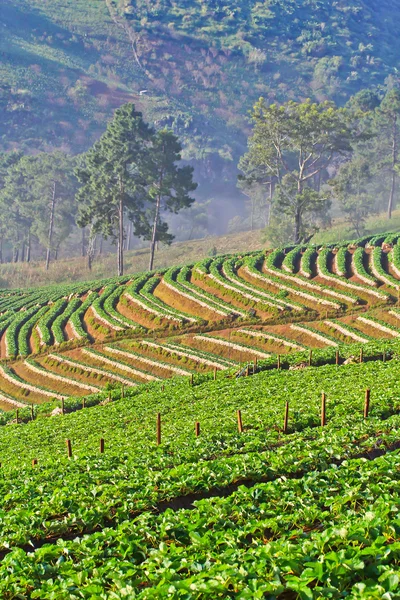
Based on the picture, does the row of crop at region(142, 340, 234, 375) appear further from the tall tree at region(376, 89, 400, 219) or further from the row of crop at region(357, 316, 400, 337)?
the tall tree at region(376, 89, 400, 219)

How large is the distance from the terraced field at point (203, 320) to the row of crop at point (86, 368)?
0.32 ft

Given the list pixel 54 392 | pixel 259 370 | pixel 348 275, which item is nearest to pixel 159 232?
pixel 348 275

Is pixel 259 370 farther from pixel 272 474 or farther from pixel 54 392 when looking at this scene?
pixel 272 474

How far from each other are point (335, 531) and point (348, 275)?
163 feet

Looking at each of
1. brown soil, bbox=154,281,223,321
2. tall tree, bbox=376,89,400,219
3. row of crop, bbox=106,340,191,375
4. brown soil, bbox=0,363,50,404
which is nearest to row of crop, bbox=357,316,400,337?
brown soil, bbox=154,281,223,321

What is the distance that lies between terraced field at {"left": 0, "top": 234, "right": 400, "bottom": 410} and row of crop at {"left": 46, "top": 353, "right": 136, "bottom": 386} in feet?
0.32

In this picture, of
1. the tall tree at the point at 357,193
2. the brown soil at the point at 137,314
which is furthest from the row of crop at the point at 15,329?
the tall tree at the point at 357,193

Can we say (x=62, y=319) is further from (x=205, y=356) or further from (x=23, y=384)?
(x=205, y=356)

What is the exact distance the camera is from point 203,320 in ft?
179

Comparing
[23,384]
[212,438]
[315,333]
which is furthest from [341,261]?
[212,438]

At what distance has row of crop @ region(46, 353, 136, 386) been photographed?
47.1 m

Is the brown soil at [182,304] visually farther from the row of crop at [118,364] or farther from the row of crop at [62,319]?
the row of crop at [118,364]

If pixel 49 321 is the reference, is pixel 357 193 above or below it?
above

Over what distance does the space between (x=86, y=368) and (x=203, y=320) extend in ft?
36.9
